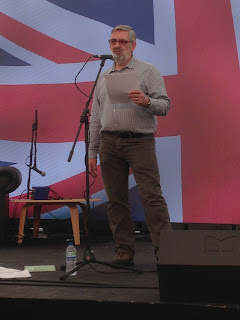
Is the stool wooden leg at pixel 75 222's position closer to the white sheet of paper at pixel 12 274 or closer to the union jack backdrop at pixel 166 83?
the union jack backdrop at pixel 166 83

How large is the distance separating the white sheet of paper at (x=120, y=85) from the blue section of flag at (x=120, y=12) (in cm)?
221

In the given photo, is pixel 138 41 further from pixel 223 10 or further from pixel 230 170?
pixel 230 170

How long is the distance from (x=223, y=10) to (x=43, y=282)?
3195 millimetres

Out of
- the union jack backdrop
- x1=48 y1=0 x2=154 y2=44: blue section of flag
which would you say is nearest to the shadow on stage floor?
the union jack backdrop

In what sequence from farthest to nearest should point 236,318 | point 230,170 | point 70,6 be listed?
point 70,6 < point 230,170 < point 236,318

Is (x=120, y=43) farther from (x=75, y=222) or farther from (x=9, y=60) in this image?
(x=9, y=60)

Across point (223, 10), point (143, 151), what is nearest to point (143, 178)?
point (143, 151)

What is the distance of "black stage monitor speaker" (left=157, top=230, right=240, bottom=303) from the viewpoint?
6.19 ft

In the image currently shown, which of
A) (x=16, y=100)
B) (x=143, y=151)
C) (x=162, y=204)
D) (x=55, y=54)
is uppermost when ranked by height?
(x=55, y=54)

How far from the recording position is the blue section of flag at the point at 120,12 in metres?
4.80

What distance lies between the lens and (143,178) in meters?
2.91

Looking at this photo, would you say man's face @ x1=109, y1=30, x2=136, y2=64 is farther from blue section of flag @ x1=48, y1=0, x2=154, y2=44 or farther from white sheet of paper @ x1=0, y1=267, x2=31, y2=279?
blue section of flag @ x1=48, y1=0, x2=154, y2=44

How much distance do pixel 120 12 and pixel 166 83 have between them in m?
0.92

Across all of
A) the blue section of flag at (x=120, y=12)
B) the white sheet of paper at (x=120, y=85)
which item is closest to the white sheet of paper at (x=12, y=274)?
the white sheet of paper at (x=120, y=85)
